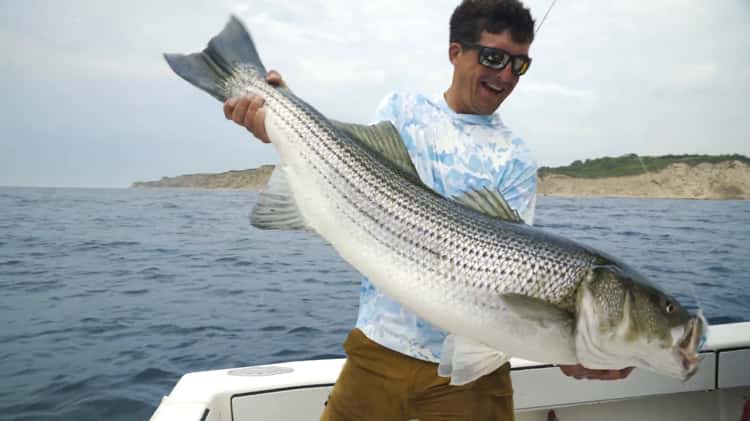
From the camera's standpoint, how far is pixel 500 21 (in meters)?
2.73

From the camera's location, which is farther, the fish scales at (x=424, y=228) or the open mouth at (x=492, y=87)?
the open mouth at (x=492, y=87)

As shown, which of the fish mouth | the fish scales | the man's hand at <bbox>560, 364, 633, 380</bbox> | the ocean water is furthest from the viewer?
the ocean water

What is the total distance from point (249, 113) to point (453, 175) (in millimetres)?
999

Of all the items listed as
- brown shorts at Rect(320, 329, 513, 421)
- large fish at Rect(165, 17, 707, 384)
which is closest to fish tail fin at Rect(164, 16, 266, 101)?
large fish at Rect(165, 17, 707, 384)

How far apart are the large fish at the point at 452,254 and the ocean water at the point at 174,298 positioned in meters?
1.51

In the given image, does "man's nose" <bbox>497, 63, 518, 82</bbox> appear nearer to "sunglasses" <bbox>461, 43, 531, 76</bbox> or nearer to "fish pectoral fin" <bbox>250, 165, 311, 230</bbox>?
"sunglasses" <bbox>461, 43, 531, 76</bbox>

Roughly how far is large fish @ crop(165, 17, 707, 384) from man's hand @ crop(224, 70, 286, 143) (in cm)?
4

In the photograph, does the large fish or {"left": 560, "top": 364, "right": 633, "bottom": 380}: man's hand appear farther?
{"left": 560, "top": 364, "right": 633, "bottom": 380}: man's hand

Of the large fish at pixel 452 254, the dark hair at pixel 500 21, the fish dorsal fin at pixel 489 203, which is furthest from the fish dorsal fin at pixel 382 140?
the dark hair at pixel 500 21

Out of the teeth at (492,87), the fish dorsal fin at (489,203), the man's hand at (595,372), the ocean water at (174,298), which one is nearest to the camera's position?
the man's hand at (595,372)

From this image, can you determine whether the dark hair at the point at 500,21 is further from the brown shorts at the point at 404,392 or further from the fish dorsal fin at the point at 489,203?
the brown shorts at the point at 404,392

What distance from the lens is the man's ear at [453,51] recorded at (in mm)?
2849

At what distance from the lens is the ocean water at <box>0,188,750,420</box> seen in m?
9.20

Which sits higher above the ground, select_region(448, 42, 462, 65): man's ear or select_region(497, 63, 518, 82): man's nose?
select_region(448, 42, 462, 65): man's ear
